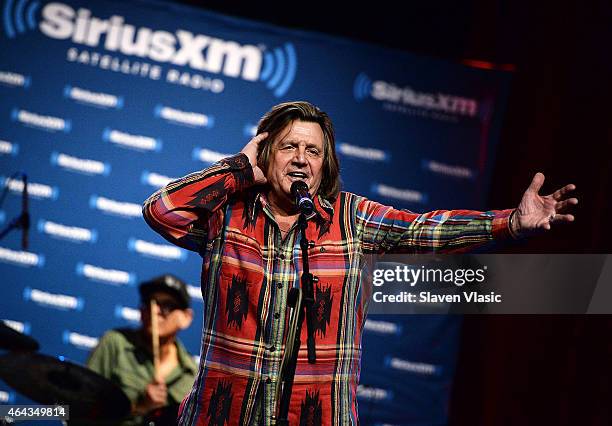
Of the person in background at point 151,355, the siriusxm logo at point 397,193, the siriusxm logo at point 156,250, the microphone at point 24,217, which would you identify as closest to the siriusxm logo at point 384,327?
the siriusxm logo at point 397,193

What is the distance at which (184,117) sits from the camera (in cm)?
502

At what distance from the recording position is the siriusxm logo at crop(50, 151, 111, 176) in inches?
192

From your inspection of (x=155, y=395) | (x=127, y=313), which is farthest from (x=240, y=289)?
(x=127, y=313)

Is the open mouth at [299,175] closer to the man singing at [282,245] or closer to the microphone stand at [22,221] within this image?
the man singing at [282,245]

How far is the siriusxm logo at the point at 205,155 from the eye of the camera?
502 centimetres

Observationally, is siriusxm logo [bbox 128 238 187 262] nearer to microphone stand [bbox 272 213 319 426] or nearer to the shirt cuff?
microphone stand [bbox 272 213 319 426]

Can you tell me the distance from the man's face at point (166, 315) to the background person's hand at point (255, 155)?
2.23m

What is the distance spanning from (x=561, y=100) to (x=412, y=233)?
3.00 metres

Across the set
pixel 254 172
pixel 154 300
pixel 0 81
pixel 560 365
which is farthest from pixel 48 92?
pixel 560 365

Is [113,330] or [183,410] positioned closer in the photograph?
[183,410]

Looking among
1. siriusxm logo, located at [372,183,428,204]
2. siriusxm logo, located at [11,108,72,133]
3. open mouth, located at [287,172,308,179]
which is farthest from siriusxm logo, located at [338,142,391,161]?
open mouth, located at [287,172,308,179]

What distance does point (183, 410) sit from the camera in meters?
2.41

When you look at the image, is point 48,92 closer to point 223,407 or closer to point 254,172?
point 254,172

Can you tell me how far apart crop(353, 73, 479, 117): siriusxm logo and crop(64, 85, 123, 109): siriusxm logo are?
1459 millimetres
